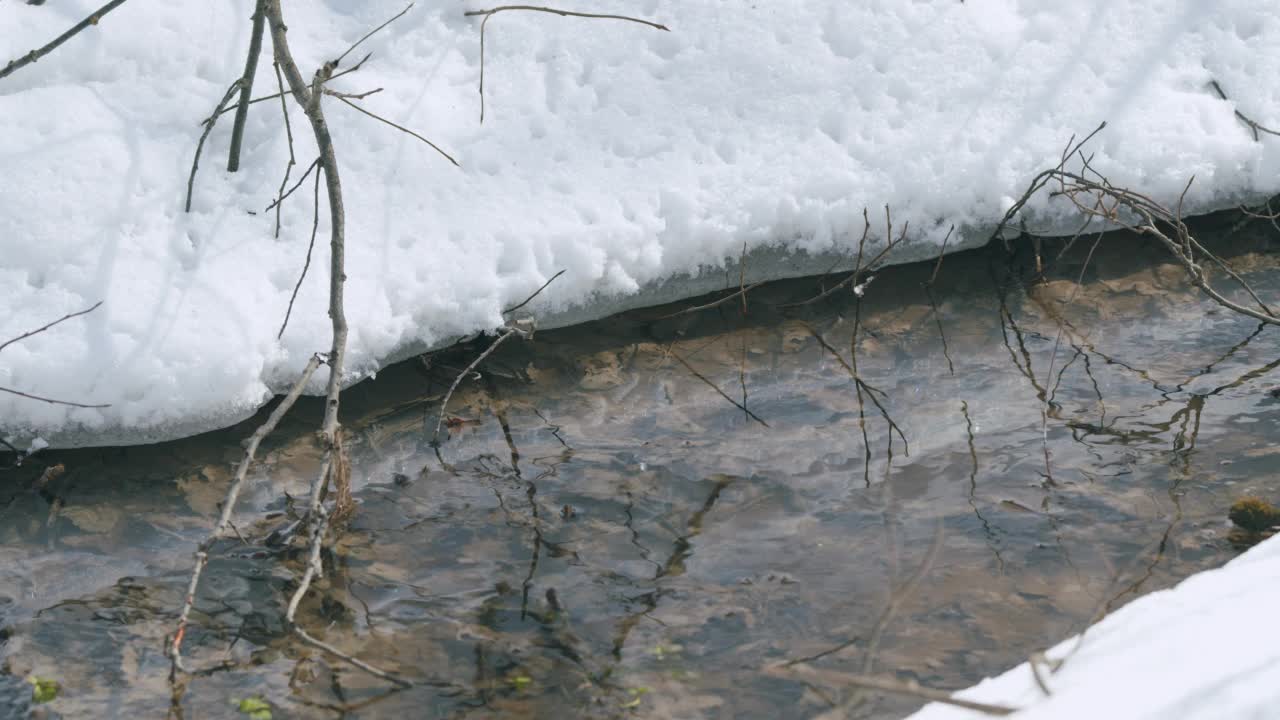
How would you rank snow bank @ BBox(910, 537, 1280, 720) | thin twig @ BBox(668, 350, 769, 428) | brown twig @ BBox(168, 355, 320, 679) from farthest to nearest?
1. thin twig @ BBox(668, 350, 769, 428)
2. brown twig @ BBox(168, 355, 320, 679)
3. snow bank @ BBox(910, 537, 1280, 720)

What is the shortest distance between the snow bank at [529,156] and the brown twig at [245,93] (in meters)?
0.06

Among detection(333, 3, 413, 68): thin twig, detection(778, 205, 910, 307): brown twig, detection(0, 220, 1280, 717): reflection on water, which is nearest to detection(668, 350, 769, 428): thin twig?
detection(0, 220, 1280, 717): reflection on water

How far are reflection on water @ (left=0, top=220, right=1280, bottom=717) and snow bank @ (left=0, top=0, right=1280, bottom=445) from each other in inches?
9.4

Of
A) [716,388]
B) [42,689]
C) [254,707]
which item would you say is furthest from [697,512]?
[42,689]

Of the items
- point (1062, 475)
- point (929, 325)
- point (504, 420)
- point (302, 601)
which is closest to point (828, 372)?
point (929, 325)

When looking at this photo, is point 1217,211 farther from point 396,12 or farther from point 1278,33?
point 396,12

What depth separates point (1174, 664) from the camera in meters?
1.87

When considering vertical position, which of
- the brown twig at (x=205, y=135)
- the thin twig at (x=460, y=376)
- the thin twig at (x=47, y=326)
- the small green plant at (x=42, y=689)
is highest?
the brown twig at (x=205, y=135)

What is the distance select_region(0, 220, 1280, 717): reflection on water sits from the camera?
2.66 m

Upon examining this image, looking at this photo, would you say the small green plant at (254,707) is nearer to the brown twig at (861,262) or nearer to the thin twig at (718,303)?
the thin twig at (718,303)

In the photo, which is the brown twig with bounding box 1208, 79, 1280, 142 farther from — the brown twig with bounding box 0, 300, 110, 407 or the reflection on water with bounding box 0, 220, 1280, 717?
the brown twig with bounding box 0, 300, 110, 407

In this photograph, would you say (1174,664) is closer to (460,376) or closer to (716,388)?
(716,388)

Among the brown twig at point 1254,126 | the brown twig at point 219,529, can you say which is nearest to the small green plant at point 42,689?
the brown twig at point 219,529

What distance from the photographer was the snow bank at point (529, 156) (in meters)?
3.53
